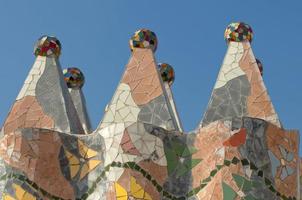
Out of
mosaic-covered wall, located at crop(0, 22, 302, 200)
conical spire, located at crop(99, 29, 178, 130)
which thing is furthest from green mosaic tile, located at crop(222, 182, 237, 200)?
conical spire, located at crop(99, 29, 178, 130)

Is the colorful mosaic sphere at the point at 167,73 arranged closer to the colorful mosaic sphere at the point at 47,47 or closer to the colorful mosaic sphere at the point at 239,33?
the colorful mosaic sphere at the point at 239,33

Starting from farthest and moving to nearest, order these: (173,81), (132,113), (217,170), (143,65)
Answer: (173,81) < (143,65) < (132,113) < (217,170)

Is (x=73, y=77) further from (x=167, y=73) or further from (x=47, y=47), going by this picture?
(x=167, y=73)

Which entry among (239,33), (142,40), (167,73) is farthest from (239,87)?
(167,73)

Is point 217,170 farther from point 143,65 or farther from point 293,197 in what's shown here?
point 143,65

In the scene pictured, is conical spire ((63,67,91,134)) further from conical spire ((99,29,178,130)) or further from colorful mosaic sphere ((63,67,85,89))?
conical spire ((99,29,178,130))

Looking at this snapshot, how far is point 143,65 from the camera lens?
1291 centimetres

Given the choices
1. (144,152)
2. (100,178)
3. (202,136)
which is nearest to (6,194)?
(100,178)

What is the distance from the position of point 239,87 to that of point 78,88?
4.07 m

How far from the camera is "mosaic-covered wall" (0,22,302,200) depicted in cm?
1097

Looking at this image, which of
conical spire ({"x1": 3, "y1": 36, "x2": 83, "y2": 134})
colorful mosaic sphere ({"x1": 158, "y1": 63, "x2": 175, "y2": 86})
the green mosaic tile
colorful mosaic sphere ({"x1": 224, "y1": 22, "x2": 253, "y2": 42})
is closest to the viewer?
the green mosaic tile

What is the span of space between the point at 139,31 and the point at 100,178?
3.02 m

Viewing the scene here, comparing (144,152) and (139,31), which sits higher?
(139,31)

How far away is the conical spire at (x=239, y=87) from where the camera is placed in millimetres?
12242
